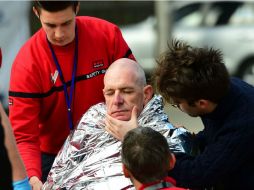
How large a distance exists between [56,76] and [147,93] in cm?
53

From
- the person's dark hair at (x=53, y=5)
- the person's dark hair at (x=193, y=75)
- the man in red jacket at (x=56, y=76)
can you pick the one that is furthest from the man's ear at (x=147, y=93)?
the person's dark hair at (x=53, y=5)

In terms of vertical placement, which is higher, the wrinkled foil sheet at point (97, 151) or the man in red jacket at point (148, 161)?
the man in red jacket at point (148, 161)

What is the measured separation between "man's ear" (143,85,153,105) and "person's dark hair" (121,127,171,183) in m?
0.84

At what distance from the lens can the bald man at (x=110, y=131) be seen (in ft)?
13.9

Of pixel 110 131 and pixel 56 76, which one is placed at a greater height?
pixel 56 76

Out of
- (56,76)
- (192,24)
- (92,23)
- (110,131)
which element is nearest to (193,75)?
(110,131)

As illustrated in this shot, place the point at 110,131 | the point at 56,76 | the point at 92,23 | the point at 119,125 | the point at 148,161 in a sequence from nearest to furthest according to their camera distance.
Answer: the point at 148,161 < the point at 119,125 < the point at 110,131 < the point at 56,76 < the point at 92,23

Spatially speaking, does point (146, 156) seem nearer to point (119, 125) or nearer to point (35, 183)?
point (119, 125)

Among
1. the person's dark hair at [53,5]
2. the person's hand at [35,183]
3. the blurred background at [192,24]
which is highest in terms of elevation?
the person's dark hair at [53,5]

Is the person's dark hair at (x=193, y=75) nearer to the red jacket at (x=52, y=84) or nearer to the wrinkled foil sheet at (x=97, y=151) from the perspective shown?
the wrinkled foil sheet at (x=97, y=151)

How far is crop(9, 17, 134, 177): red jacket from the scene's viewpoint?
4.67 meters

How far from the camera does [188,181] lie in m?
3.98

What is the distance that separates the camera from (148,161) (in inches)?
141

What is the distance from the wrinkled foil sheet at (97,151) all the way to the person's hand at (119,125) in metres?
0.07
